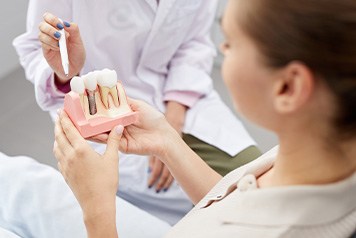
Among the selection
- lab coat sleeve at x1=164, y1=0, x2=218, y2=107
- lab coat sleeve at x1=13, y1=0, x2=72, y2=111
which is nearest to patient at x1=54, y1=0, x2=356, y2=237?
lab coat sleeve at x1=13, y1=0, x2=72, y2=111

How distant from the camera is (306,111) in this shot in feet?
1.66

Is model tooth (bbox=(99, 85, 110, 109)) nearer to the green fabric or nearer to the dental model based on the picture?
the dental model

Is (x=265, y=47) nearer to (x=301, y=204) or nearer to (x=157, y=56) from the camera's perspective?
(x=301, y=204)

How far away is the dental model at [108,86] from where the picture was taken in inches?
31.8

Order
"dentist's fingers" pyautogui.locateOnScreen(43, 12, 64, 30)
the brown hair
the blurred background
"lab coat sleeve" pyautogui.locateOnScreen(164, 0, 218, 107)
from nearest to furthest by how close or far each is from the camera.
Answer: the brown hair, "dentist's fingers" pyautogui.locateOnScreen(43, 12, 64, 30), "lab coat sleeve" pyautogui.locateOnScreen(164, 0, 218, 107), the blurred background

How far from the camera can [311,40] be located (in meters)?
0.45

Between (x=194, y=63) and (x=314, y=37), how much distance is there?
2.73 ft

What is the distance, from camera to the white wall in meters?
1.79

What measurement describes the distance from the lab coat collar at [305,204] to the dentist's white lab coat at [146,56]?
589 mm

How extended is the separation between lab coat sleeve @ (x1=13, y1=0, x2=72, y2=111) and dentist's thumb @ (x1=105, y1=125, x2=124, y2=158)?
1.19 ft

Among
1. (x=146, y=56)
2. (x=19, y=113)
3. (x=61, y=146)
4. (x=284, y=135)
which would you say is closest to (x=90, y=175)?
(x=61, y=146)

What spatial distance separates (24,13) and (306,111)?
162cm

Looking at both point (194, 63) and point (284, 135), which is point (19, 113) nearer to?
point (194, 63)

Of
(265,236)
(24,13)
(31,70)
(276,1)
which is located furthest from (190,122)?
(24,13)
